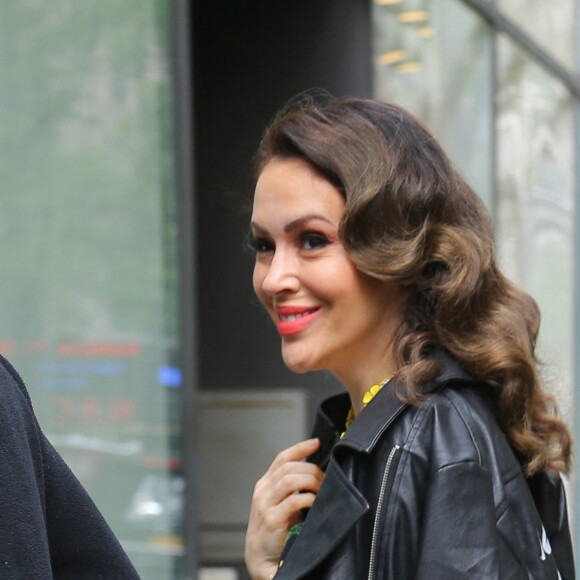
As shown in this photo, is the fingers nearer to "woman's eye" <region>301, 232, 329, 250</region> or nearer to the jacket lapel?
the jacket lapel

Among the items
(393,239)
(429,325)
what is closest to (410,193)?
(393,239)

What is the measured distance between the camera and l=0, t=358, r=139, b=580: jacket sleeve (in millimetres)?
1370

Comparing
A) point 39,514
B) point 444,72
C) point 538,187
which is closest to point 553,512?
point 39,514

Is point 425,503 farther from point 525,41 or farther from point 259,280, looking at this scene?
point 525,41

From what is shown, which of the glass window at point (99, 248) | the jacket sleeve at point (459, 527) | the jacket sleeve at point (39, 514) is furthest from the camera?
the glass window at point (99, 248)

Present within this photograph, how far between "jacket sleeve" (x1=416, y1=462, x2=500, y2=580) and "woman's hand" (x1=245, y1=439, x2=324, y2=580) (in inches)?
13.5

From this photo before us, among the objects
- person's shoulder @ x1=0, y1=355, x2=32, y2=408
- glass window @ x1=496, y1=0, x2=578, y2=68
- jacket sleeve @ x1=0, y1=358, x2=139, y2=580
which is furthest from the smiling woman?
glass window @ x1=496, y1=0, x2=578, y2=68

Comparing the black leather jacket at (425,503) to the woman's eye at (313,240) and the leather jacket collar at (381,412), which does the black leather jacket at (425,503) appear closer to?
the leather jacket collar at (381,412)

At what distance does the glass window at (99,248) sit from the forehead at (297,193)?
2369 mm

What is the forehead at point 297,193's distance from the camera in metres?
1.88

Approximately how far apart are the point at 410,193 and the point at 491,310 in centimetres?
26

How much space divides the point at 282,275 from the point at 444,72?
19.9 ft

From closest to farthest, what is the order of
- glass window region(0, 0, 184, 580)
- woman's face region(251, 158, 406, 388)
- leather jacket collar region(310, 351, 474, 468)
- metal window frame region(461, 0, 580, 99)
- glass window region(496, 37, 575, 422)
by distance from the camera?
leather jacket collar region(310, 351, 474, 468) < woman's face region(251, 158, 406, 388) < glass window region(0, 0, 184, 580) < metal window frame region(461, 0, 580, 99) < glass window region(496, 37, 575, 422)

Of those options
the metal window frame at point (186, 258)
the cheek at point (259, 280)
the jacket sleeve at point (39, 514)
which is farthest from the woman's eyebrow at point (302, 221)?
the metal window frame at point (186, 258)
